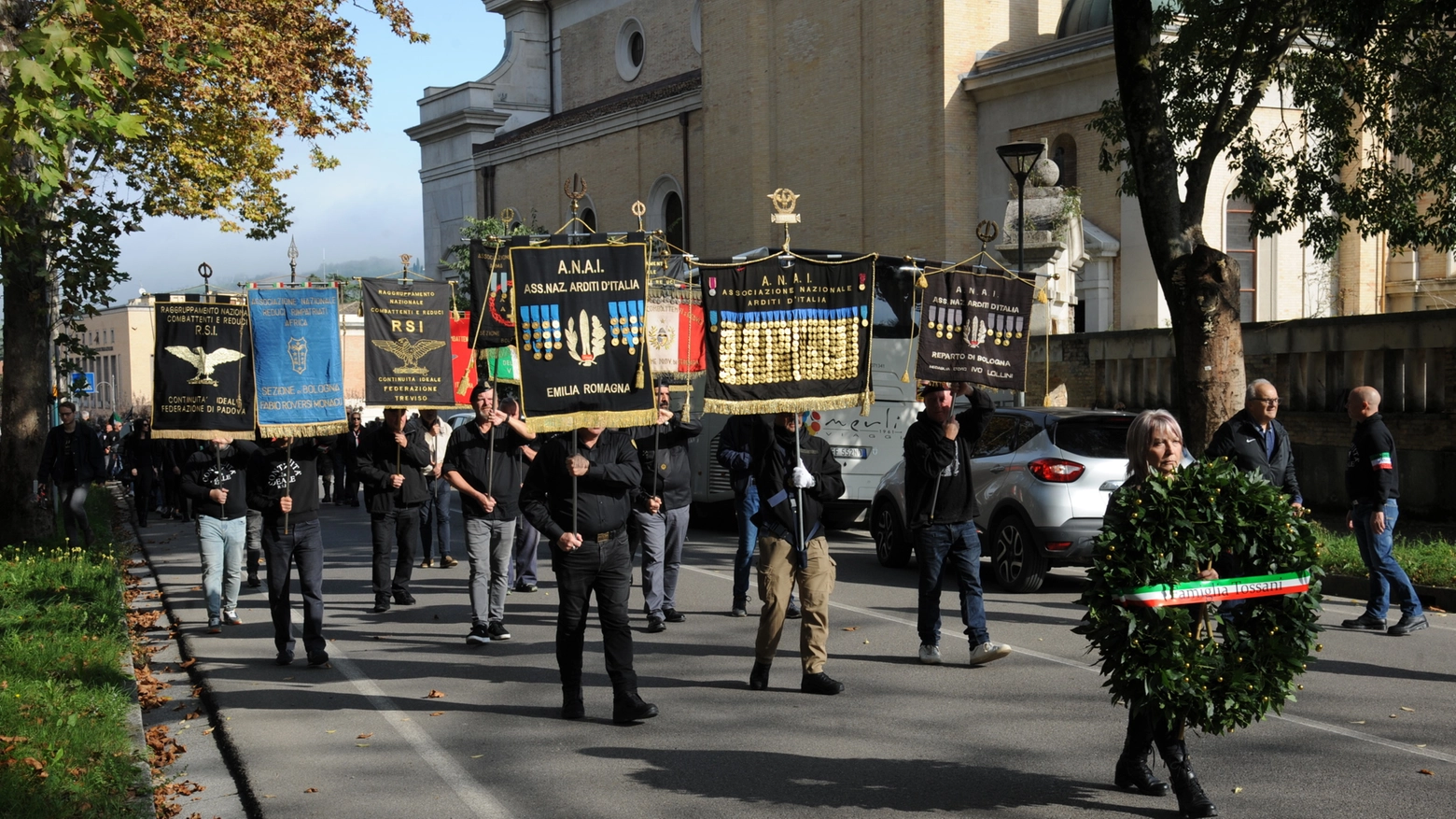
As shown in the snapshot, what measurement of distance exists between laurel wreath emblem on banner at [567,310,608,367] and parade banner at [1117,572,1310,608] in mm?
4053

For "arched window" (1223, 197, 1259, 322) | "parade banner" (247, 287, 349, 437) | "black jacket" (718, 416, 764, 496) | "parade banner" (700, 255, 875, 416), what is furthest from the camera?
"arched window" (1223, 197, 1259, 322)

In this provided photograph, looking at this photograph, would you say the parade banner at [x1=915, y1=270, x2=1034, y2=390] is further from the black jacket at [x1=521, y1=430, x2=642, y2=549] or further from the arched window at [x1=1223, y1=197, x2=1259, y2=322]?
the arched window at [x1=1223, y1=197, x2=1259, y2=322]

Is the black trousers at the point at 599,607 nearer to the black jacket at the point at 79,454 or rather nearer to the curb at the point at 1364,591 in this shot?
the curb at the point at 1364,591

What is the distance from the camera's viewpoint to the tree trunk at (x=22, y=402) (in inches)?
640

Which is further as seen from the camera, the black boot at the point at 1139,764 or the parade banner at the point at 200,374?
the parade banner at the point at 200,374

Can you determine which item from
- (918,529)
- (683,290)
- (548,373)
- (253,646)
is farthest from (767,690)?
(683,290)

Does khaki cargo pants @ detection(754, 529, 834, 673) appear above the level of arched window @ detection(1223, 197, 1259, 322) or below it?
below

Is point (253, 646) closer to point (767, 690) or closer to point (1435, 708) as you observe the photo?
point (767, 690)

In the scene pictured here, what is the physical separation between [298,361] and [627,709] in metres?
4.68

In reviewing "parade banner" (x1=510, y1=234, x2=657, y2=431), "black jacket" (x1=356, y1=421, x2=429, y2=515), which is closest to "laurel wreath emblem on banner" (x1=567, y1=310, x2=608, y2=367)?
"parade banner" (x1=510, y1=234, x2=657, y2=431)

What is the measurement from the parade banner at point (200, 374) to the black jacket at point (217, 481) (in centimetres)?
67

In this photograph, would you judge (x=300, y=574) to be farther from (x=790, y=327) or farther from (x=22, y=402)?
(x=22, y=402)

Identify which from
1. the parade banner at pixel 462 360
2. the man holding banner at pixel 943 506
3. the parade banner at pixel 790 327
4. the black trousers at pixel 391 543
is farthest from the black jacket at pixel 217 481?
the man holding banner at pixel 943 506

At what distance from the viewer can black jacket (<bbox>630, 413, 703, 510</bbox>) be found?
11789 mm
